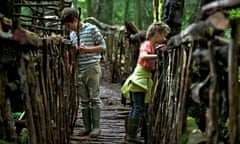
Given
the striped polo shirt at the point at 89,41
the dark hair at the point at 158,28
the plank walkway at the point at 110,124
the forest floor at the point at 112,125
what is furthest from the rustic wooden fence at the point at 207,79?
the plank walkway at the point at 110,124

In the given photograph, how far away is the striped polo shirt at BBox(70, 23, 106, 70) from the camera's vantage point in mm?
5902

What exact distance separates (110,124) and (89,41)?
1.89 m

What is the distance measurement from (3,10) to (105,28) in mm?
12047

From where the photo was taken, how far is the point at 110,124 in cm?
730

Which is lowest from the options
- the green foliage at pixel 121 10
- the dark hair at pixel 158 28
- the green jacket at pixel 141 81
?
the green jacket at pixel 141 81

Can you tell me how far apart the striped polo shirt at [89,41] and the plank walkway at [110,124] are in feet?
3.21

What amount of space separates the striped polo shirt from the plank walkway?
977 mm

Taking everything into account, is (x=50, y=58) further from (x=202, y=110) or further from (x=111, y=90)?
A: (x=111, y=90)

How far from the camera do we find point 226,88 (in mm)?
2771

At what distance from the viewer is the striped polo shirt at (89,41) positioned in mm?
Answer: 5902

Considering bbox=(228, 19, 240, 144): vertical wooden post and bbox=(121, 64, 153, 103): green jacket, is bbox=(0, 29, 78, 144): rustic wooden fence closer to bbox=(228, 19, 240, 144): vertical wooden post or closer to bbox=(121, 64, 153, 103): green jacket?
bbox=(121, 64, 153, 103): green jacket

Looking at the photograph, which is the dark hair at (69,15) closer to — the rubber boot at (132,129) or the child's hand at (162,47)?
the child's hand at (162,47)

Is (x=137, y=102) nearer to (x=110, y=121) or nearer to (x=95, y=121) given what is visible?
(x=95, y=121)

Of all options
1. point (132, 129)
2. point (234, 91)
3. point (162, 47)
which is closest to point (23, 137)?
point (132, 129)
